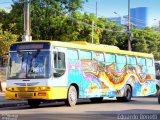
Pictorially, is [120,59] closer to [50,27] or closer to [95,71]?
[95,71]

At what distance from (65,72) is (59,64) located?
0.53 m

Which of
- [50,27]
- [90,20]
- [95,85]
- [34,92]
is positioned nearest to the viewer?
[34,92]

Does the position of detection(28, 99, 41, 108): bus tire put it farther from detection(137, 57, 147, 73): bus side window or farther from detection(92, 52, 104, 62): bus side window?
detection(137, 57, 147, 73): bus side window

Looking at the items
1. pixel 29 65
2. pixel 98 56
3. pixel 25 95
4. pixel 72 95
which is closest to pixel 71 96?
pixel 72 95

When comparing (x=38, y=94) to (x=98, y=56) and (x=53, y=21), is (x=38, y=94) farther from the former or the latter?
(x=53, y=21)

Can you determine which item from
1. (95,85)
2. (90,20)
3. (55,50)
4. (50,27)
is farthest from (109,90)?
(90,20)

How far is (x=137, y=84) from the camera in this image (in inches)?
1160

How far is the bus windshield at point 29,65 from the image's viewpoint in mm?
21266

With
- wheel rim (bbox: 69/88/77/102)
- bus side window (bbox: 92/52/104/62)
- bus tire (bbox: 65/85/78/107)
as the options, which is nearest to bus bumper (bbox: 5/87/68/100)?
bus tire (bbox: 65/85/78/107)

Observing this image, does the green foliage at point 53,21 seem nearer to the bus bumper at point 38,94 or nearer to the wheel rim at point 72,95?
the wheel rim at point 72,95

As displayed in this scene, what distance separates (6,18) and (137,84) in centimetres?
2947

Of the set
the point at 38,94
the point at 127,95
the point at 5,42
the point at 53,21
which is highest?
the point at 53,21

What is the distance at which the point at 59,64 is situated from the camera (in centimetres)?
2198

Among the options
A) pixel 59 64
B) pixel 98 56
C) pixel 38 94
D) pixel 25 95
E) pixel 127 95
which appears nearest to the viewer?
pixel 38 94
